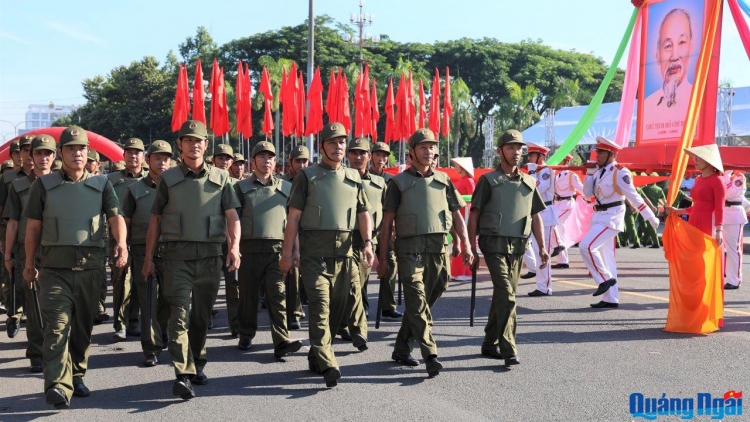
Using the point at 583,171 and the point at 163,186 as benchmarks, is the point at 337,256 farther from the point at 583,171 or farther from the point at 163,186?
the point at 583,171

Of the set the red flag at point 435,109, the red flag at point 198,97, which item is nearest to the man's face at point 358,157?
the red flag at point 198,97

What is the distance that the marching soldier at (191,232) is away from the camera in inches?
230

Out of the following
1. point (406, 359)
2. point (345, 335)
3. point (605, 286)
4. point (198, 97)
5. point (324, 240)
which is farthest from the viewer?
point (198, 97)

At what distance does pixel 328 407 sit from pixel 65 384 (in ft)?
5.95

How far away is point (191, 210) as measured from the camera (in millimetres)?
5906

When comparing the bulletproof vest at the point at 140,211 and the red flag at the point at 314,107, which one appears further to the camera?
the red flag at the point at 314,107

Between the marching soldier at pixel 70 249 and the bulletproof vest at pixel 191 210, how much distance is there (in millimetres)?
378

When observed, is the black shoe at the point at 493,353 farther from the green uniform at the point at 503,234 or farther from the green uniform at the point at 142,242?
the green uniform at the point at 142,242

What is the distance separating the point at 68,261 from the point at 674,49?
588 inches

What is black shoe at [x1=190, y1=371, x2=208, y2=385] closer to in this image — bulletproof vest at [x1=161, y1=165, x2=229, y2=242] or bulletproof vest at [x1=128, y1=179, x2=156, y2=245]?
bulletproof vest at [x1=161, y1=165, x2=229, y2=242]

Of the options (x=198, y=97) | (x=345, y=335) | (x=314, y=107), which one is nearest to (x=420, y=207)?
(x=345, y=335)

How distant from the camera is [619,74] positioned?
61438 millimetres

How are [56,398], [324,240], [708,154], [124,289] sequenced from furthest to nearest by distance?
1. [708,154]
2. [124,289]
3. [324,240]
4. [56,398]

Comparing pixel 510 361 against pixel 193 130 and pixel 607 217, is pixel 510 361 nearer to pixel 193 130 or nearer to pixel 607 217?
pixel 193 130
